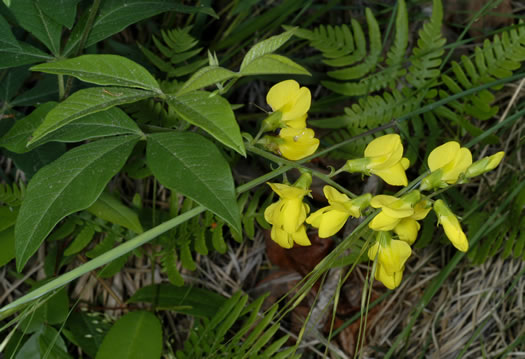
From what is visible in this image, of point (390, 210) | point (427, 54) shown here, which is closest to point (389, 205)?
point (390, 210)

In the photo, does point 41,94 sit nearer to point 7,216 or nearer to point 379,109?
point 7,216

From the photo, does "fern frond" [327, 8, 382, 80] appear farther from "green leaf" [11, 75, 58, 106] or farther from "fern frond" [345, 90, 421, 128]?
"green leaf" [11, 75, 58, 106]

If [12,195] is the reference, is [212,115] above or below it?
above

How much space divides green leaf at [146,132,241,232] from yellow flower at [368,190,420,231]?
0.19m

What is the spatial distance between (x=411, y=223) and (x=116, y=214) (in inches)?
22.2

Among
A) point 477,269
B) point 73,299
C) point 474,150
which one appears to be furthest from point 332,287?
point 73,299

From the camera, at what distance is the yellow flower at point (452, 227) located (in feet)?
2.51

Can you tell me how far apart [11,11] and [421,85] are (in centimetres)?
95

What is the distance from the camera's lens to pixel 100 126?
2.78 ft

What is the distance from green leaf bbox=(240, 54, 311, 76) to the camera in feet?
2.11

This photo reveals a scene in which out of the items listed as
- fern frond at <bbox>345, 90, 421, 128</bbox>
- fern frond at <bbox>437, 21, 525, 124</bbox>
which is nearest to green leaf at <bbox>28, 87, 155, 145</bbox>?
fern frond at <bbox>345, 90, 421, 128</bbox>

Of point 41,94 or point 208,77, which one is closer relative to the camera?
point 208,77

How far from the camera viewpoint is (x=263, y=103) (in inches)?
→ 64.8

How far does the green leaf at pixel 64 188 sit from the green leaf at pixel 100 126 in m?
0.02
